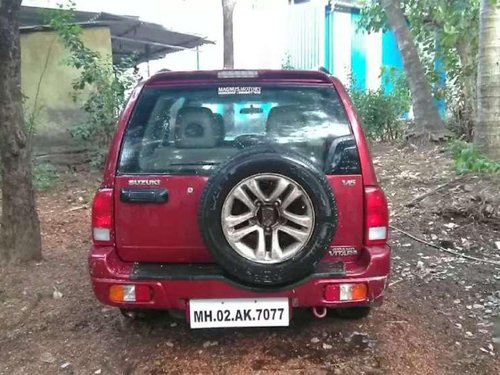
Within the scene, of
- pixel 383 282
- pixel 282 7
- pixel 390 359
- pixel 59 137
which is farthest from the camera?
pixel 282 7

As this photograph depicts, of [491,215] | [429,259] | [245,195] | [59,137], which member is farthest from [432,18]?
[245,195]

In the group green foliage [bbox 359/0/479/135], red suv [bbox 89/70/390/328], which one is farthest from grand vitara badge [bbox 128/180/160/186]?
green foliage [bbox 359/0/479/135]

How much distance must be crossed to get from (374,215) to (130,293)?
1312 mm

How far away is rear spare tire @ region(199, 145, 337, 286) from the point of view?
2648 mm

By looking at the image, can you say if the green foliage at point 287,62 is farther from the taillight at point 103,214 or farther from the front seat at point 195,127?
the taillight at point 103,214

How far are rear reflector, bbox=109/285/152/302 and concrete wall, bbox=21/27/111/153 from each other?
19.9 feet

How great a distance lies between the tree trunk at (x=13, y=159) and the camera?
4.25 meters

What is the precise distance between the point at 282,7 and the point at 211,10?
8.74 ft

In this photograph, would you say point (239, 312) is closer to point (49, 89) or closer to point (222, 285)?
point (222, 285)

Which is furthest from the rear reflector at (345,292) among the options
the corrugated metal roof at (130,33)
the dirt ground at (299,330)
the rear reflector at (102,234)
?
the corrugated metal roof at (130,33)

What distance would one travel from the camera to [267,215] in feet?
8.82

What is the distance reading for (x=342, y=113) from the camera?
9.90ft

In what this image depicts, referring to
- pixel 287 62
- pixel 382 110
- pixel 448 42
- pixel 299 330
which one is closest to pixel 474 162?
pixel 448 42

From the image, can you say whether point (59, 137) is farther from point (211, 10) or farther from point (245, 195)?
point (211, 10)
